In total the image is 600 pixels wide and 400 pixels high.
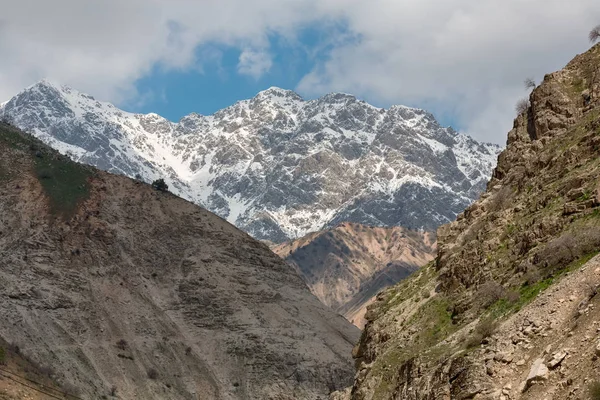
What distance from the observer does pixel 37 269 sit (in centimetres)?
8838

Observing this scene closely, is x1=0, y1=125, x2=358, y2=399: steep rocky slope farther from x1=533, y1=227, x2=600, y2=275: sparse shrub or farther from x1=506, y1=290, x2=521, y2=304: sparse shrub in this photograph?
x1=533, y1=227, x2=600, y2=275: sparse shrub

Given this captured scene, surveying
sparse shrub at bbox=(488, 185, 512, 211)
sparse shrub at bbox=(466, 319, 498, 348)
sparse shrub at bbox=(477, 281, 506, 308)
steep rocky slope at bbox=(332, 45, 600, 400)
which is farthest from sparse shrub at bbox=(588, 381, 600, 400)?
sparse shrub at bbox=(488, 185, 512, 211)

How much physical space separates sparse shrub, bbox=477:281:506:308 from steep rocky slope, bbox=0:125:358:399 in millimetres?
53391

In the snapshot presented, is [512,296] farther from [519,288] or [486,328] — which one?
[486,328]

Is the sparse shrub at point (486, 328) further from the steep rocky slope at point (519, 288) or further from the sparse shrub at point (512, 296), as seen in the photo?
the sparse shrub at point (512, 296)

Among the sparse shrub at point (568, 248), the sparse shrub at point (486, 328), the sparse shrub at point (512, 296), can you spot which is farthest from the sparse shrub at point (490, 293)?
the sparse shrub at point (486, 328)

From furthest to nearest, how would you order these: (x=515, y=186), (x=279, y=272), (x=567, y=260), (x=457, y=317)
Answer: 1. (x=279, y=272)
2. (x=515, y=186)
3. (x=457, y=317)
4. (x=567, y=260)

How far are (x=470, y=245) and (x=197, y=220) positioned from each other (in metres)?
83.5

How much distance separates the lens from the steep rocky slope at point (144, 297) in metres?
80.3

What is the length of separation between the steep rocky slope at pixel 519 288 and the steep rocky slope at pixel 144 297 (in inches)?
1869

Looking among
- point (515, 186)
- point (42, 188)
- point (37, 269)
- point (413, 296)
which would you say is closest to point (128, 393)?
point (37, 269)

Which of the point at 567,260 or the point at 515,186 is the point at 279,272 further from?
the point at 567,260

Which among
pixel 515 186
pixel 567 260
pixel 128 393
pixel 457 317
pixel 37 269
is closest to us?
pixel 567 260

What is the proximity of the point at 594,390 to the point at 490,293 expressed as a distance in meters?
9.80
